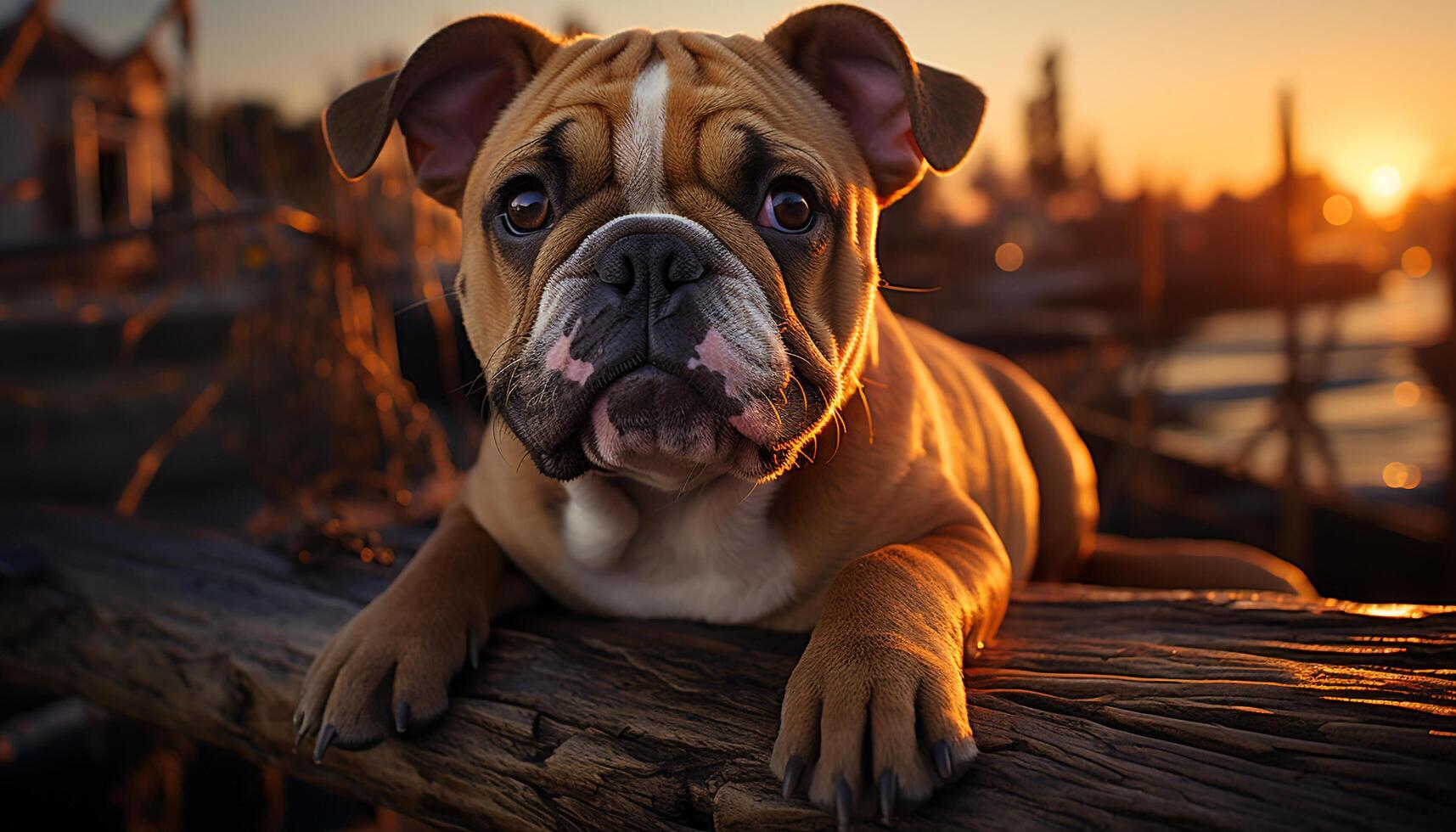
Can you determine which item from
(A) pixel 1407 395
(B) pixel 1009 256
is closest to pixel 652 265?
(B) pixel 1009 256

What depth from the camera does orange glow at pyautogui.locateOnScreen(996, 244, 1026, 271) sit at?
84.9ft

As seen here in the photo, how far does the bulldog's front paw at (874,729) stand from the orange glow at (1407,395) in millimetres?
29155

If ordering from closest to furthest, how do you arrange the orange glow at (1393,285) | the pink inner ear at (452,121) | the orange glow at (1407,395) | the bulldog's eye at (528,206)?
the bulldog's eye at (528,206) → the pink inner ear at (452,121) → the orange glow at (1407,395) → the orange glow at (1393,285)

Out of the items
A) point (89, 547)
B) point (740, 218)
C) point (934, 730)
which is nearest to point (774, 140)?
point (740, 218)

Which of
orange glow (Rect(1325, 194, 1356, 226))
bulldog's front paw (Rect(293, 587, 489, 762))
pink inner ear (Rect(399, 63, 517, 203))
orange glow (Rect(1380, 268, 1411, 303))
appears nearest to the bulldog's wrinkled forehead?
pink inner ear (Rect(399, 63, 517, 203))

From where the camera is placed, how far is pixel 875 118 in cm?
249

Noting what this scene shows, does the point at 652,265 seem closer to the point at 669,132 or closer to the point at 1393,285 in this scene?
the point at 669,132

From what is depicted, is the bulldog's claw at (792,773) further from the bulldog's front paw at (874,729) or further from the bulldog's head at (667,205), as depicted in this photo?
the bulldog's head at (667,205)

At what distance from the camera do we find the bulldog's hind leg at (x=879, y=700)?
1534mm

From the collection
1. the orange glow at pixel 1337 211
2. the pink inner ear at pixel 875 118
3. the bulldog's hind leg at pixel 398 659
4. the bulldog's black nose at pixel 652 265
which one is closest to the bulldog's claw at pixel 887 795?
the bulldog's black nose at pixel 652 265

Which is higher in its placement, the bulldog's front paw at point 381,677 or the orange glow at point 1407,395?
the bulldog's front paw at point 381,677

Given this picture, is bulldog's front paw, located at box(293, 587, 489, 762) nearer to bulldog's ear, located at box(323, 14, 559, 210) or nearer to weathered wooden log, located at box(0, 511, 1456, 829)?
weathered wooden log, located at box(0, 511, 1456, 829)

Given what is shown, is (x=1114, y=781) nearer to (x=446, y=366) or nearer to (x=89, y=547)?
(x=89, y=547)

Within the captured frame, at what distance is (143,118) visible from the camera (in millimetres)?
14891
